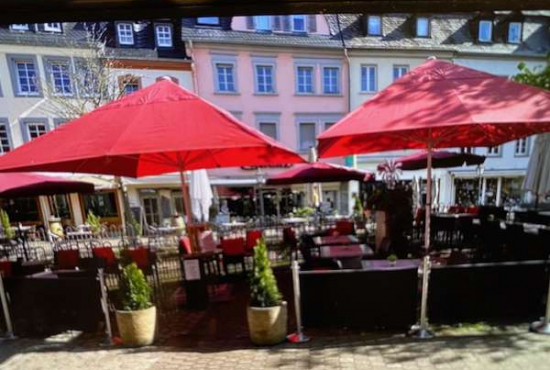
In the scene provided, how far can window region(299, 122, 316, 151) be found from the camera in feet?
47.3

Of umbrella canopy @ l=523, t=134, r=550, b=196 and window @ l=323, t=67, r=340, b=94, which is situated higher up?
window @ l=323, t=67, r=340, b=94

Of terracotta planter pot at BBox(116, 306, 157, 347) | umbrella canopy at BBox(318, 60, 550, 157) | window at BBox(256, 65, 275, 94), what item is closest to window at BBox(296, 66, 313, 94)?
window at BBox(256, 65, 275, 94)

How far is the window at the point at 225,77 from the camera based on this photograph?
12530 mm

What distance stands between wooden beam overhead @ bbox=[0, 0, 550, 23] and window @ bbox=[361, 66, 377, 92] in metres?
12.3

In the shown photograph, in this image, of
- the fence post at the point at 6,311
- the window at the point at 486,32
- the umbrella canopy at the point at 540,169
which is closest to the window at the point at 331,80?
the window at the point at 486,32

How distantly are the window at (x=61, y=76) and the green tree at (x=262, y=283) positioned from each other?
4.12 m

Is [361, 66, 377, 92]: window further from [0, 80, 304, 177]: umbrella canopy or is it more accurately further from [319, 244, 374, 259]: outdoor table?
[0, 80, 304, 177]: umbrella canopy

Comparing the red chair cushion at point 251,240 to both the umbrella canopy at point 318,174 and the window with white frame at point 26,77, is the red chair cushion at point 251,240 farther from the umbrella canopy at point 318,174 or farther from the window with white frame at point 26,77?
the window with white frame at point 26,77

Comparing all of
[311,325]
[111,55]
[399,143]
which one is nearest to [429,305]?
[311,325]

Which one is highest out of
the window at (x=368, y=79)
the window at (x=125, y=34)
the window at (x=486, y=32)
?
the window at (x=486, y=32)

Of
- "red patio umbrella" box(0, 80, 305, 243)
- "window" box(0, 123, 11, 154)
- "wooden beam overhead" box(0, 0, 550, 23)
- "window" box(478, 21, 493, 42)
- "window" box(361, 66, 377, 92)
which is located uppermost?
"window" box(478, 21, 493, 42)

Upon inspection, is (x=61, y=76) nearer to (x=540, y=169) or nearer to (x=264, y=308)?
(x=264, y=308)

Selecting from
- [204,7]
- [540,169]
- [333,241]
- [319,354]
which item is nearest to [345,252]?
[333,241]

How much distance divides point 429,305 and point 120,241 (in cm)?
611
